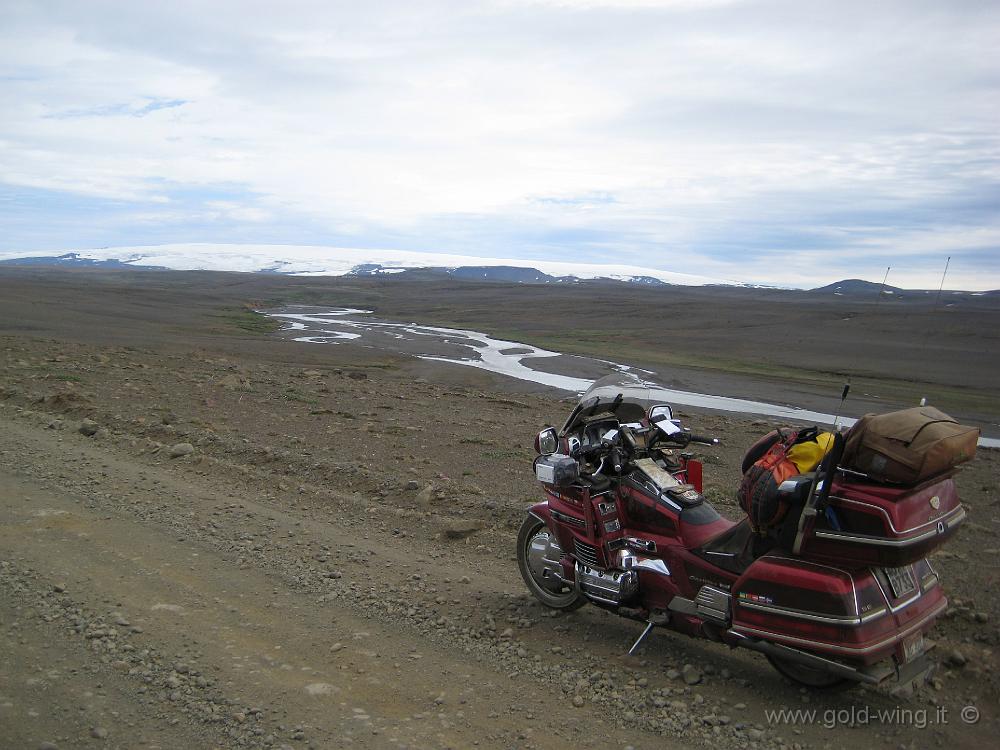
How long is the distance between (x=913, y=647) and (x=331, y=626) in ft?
11.9

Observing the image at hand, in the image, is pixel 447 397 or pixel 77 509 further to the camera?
pixel 447 397

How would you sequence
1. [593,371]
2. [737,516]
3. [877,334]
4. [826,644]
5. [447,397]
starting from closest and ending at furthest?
[826,644], [737,516], [447,397], [593,371], [877,334]

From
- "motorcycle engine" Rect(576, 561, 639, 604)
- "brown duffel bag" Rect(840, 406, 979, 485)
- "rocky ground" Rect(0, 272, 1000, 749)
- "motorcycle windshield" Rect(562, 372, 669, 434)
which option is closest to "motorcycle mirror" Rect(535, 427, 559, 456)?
"motorcycle windshield" Rect(562, 372, 669, 434)

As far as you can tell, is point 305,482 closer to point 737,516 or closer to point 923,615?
point 737,516

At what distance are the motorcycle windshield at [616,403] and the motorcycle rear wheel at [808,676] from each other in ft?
6.09

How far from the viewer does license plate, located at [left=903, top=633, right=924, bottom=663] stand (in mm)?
4207

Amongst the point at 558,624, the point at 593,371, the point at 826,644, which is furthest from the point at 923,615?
the point at 593,371

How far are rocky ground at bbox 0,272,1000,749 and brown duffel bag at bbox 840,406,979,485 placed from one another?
1458mm

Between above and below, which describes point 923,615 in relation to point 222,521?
above

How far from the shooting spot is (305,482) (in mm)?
9062

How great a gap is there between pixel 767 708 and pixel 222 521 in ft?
16.7

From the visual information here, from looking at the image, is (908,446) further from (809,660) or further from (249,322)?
(249,322)

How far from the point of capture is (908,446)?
3.89 metres

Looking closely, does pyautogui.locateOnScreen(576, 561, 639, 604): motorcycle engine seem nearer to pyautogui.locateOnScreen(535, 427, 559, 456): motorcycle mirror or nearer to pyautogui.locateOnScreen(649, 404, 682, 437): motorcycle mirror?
pyautogui.locateOnScreen(535, 427, 559, 456): motorcycle mirror
